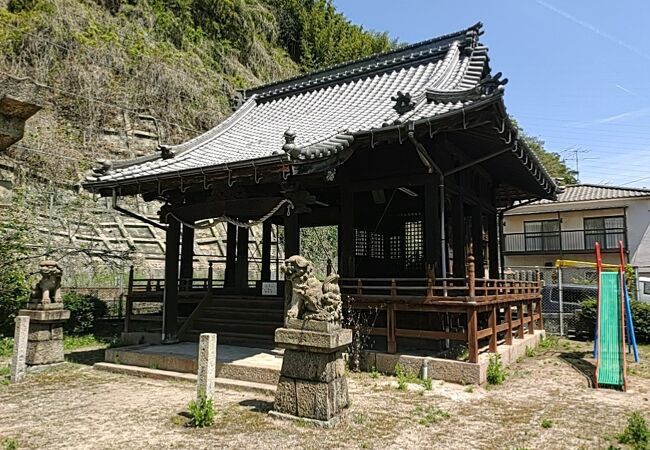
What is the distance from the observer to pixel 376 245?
12641mm

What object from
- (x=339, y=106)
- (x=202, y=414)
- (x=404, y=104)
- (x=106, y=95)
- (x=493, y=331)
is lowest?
(x=202, y=414)

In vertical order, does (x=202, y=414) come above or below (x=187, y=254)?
below

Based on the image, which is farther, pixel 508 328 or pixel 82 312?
pixel 82 312

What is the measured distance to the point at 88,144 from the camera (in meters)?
17.0

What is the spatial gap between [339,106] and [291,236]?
5.04 m

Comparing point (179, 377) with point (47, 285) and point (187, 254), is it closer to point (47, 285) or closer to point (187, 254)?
point (47, 285)

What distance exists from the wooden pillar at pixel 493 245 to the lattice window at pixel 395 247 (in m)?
2.83

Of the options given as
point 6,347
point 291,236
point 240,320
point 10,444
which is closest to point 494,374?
point 291,236

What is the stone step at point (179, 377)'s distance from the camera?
22.7 ft

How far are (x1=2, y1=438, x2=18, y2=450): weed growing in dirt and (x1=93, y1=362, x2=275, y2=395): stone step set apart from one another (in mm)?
2898

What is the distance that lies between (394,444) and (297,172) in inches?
177

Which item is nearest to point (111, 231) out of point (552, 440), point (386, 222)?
point (386, 222)

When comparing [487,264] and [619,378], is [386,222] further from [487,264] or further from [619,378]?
[619,378]

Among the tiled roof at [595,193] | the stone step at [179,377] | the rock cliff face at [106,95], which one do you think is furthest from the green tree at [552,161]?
the stone step at [179,377]
